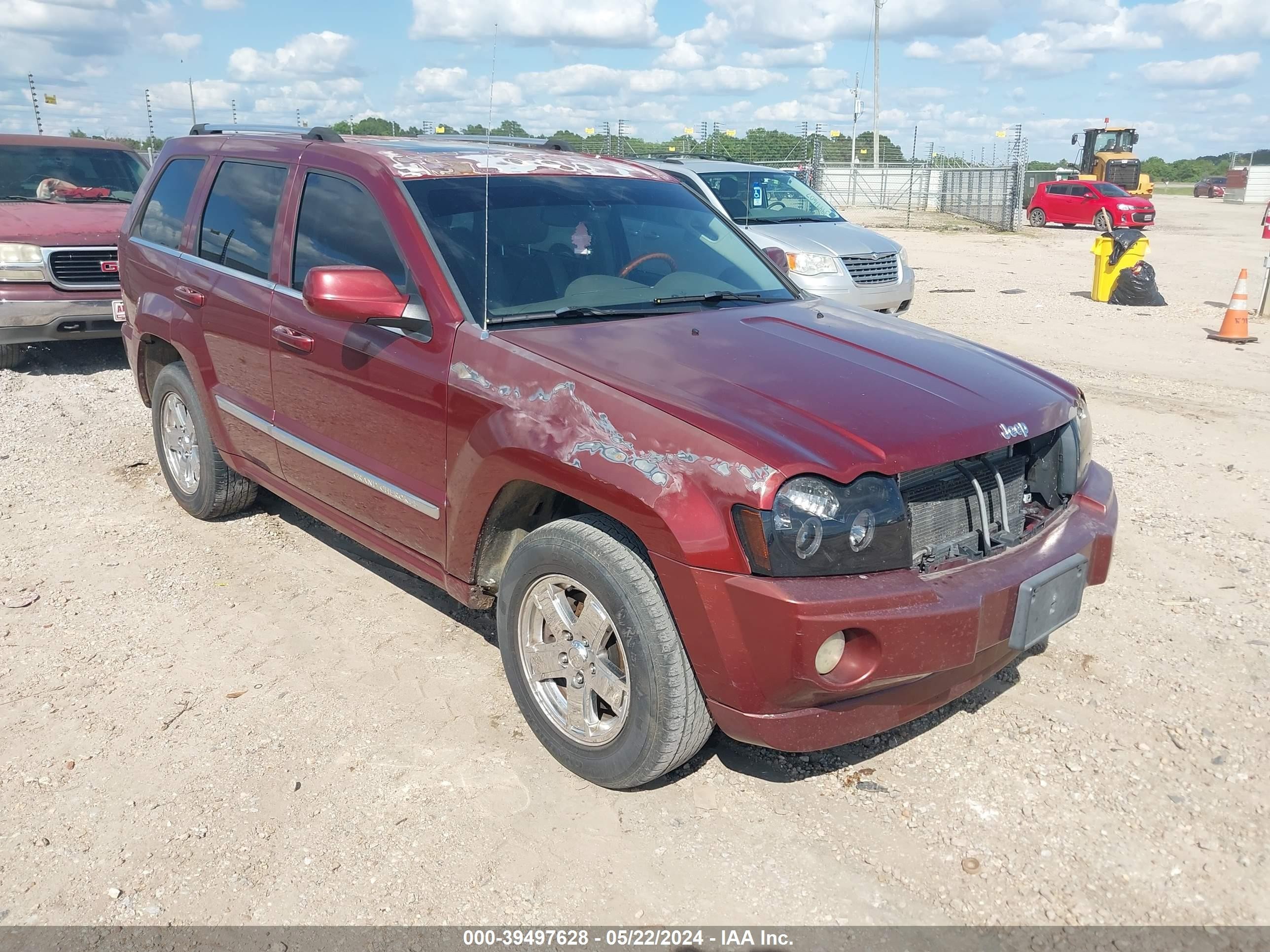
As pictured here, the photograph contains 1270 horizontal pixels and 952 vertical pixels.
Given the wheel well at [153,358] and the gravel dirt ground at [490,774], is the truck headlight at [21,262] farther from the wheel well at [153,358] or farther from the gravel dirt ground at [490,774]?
the gravel dirt ground at [490,774]

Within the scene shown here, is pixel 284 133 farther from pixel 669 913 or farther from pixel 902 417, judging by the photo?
pixel 669 913

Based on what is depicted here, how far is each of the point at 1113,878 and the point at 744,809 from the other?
1.05 metres

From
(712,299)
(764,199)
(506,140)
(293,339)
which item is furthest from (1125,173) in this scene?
(293,339)

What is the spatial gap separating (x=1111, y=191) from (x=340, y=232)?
3065cm

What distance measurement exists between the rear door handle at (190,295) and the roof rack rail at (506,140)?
1274 mm

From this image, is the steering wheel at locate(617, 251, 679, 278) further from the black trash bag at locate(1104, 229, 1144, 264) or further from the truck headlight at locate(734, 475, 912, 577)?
the black trash bag at locate(1104, 229, 1144, 264)

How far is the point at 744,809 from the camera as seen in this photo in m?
3.15

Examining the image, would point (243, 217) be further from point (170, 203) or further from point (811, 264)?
point (811, 264)

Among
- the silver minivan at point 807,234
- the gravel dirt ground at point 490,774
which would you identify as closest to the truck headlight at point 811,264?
the silver minivan at point 807,234

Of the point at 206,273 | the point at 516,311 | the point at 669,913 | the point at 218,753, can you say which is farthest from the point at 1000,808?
the point at 206,273

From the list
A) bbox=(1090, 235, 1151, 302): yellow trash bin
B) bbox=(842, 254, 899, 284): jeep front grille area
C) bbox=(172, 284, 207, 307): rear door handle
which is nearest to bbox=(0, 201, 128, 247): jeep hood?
bbox=(172, 284, 207, 307): rear door handle

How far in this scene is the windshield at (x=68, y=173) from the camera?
9711mm

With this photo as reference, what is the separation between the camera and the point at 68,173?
33.0 feet

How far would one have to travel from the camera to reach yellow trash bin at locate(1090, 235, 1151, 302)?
13953 mm
